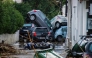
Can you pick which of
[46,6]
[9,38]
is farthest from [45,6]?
[9,38]

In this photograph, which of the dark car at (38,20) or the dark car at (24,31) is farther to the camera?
the dark car at (38,20)

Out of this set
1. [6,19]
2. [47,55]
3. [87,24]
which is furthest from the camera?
[6,19]

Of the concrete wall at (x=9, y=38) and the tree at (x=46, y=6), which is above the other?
the tree at (x=46, y=6)

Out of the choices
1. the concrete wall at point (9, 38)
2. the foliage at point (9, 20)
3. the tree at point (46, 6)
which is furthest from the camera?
the tree at point (46, 6)

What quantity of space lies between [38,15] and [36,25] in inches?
40.4

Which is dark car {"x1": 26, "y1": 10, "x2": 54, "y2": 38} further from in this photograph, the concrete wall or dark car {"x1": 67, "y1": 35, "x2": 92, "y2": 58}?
dark car {"x1": 67, "y1": 35, "x2": 92, "y2": 58}

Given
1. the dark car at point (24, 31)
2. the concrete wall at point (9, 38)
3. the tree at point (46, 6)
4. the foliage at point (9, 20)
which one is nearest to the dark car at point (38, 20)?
the dark car at point (24, 31)

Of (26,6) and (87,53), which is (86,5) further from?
(26,6)

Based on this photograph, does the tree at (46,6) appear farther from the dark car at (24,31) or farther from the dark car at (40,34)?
the dark car at (40,34)

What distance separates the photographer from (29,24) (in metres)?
37.3

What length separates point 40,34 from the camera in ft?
111

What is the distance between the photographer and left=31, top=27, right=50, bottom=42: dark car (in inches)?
1325

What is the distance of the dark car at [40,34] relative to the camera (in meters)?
33.7

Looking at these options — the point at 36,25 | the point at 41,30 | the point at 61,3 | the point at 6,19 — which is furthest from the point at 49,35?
the point at 61,3
